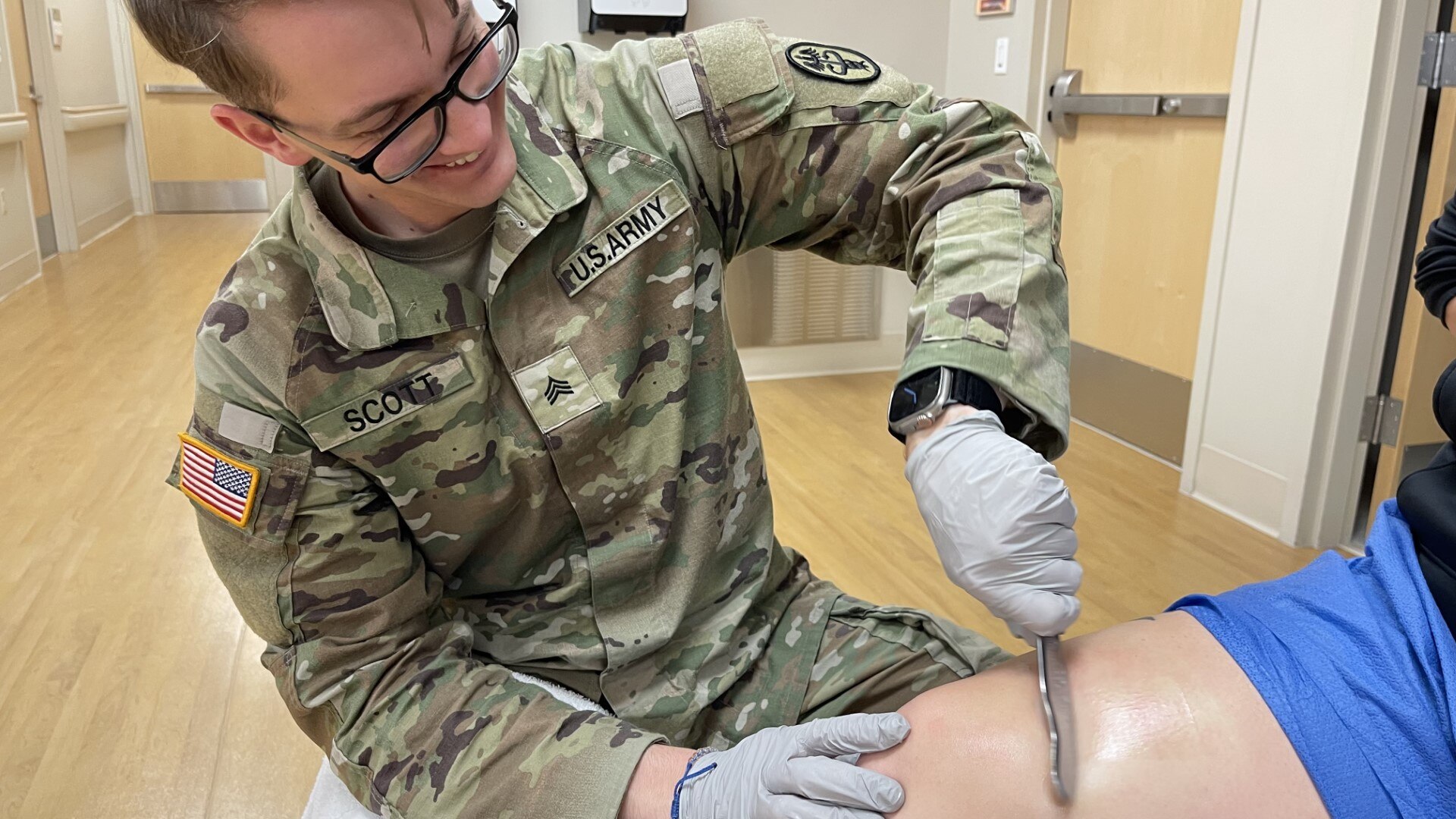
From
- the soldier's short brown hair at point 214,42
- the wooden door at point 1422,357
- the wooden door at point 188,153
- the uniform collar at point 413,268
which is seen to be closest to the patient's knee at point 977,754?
the uniform collar at point 413,268

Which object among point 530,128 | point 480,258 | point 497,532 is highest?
point 530,128

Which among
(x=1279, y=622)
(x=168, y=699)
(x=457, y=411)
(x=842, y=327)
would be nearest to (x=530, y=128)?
(x=457, y=411)

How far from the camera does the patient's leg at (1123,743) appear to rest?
734 millimetres

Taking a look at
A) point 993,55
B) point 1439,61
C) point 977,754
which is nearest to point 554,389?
point 977,754

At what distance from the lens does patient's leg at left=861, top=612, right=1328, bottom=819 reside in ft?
2.41

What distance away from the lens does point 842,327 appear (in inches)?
147

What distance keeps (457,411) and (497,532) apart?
5.8 inches

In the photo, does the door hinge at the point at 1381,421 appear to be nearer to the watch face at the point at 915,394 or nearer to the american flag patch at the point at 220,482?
the watch face at the point at 915,394

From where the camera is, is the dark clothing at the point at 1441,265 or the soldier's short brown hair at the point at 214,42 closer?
the soldier's short brown hair at the point at 214,42

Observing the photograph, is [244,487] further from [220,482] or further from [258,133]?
[258,133]

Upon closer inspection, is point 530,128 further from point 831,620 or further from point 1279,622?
point 1279,622

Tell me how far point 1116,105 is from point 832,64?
2.06 metres

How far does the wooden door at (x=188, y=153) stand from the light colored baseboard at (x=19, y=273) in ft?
8.71

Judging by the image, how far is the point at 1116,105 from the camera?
2.87m
